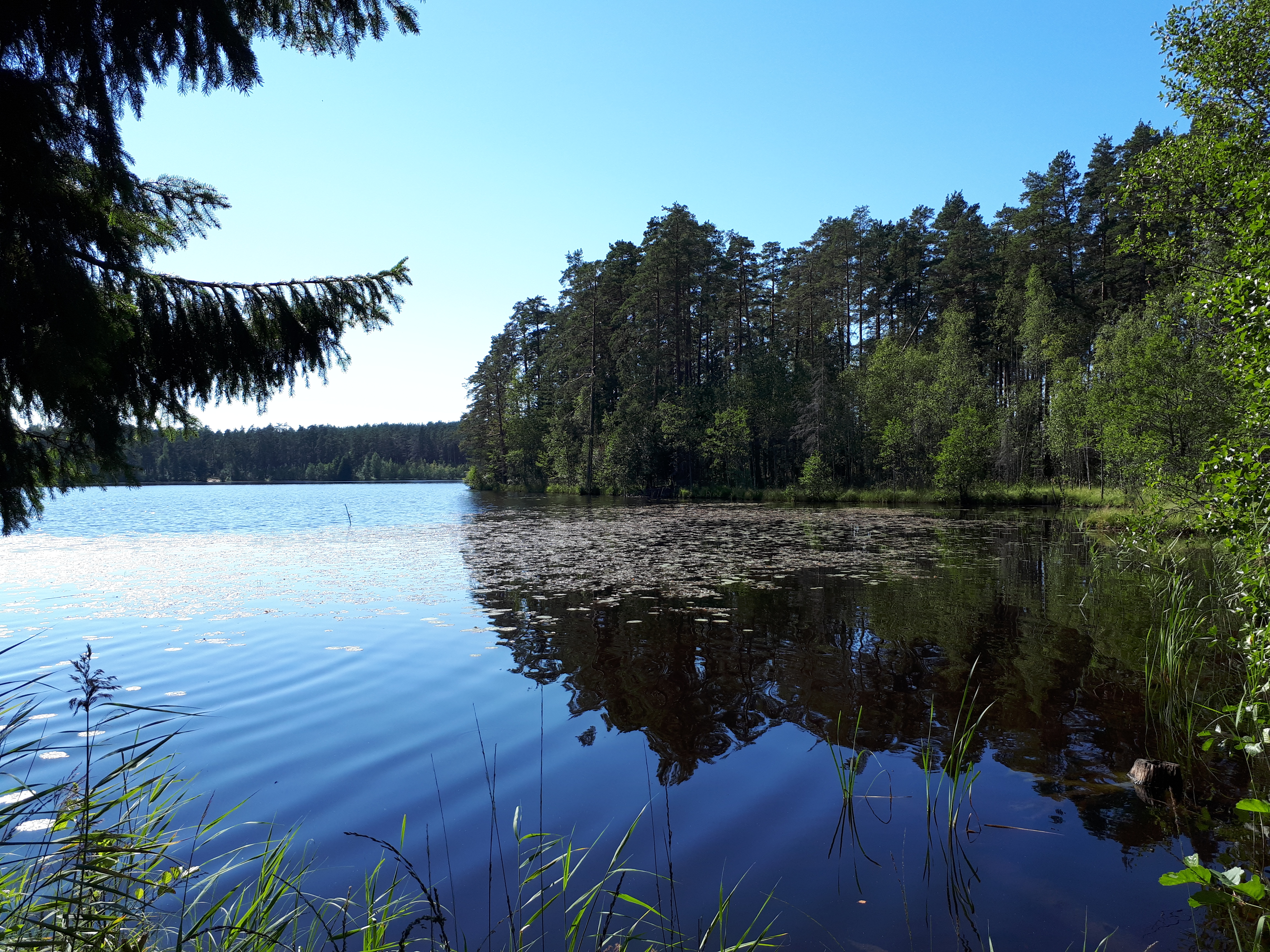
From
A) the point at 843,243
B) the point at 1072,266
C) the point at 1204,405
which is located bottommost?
the point at 1204,405

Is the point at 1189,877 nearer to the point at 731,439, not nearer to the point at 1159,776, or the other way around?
the point at 1159,776

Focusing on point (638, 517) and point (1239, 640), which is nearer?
point (1239, 640)

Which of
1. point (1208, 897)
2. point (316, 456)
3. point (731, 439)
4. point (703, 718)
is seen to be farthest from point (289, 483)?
point (1208, 897)

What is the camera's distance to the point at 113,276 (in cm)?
294

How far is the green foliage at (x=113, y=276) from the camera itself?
7.51 feet

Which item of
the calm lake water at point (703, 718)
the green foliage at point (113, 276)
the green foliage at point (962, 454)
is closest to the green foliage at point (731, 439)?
the green foliage at point (962, 454)

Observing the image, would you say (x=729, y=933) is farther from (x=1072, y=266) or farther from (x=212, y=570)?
(x=1072, y=266)

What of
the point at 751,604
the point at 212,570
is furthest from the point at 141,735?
the point at 212,570

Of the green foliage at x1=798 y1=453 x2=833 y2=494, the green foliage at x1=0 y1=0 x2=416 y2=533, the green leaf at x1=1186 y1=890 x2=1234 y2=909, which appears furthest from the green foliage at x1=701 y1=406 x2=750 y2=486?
the green leaf at x1=1186 y1=890 x2=1234 y2=909

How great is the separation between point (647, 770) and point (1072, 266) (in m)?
50.5

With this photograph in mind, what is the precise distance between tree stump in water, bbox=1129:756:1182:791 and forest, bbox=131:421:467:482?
102 metres

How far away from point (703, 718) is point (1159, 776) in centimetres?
310

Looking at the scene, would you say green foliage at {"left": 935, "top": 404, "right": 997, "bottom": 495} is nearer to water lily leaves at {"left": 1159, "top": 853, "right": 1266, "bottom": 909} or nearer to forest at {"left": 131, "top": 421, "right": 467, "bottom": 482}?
water lily leaves at {"left": 1159, "top": 853, "right": 1266, "bottom": 909}

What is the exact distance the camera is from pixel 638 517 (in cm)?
2711
